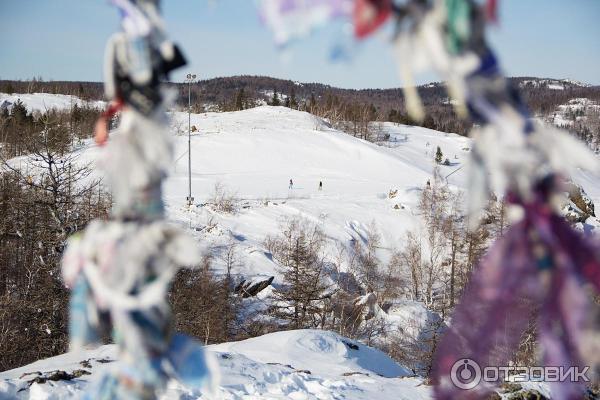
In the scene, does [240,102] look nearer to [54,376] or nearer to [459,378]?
[54,376]

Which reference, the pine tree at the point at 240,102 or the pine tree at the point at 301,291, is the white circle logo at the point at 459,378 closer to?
the pine tree at the point at 301,291

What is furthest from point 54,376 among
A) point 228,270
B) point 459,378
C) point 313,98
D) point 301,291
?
point 313,98

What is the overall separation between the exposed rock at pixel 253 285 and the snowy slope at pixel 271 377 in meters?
13.8

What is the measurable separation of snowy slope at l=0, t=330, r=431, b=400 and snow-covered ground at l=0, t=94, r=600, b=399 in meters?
0.02

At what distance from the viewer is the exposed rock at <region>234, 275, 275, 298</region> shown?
2345 centimetres

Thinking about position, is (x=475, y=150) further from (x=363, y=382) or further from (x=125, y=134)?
(x=363, y=382)

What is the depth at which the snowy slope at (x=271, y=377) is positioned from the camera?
16.0ft

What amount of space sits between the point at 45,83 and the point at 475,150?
106m

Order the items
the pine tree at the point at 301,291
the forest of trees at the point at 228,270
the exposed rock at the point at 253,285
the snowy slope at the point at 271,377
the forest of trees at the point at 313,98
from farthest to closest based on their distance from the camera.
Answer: the forest of trees at the point at 313,98 → the exposed rock at the point at 253,285 → the pine tree at the point at 301,291 → the forest of trees at the point at 228,270 → the snowy slope at the point at 271,377

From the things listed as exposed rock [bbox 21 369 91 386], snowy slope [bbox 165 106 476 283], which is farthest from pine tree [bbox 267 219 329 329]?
exposed rock [bbox 21 369 91 386]

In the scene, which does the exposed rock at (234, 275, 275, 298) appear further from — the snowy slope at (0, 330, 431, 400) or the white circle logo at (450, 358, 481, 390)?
the white circle logo at (450, 358, 481, 390)

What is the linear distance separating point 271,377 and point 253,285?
17.3m

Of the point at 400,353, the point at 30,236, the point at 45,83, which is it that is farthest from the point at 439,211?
the point at 45,83

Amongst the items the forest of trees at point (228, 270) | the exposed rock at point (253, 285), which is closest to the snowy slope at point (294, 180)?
the forest of trees at point (228, 270)
